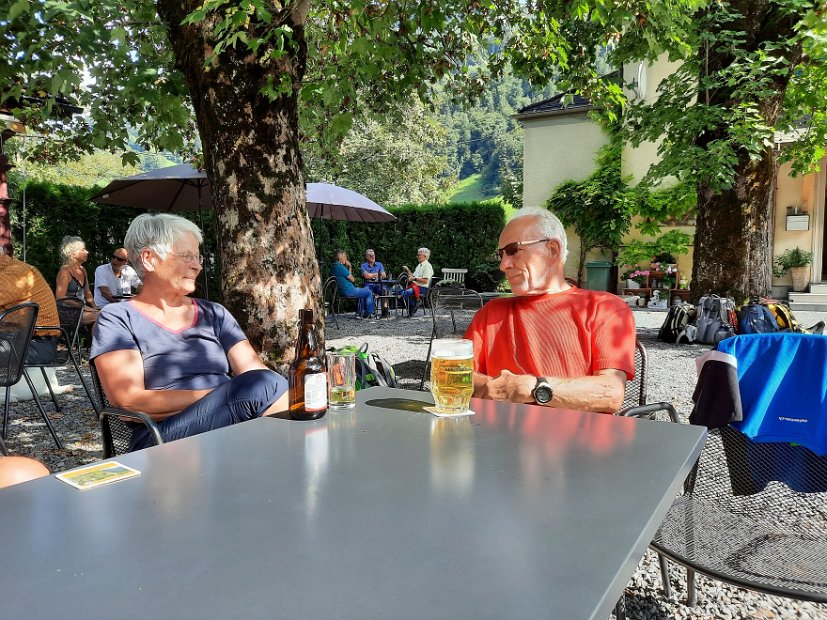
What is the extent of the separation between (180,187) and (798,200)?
1341cm

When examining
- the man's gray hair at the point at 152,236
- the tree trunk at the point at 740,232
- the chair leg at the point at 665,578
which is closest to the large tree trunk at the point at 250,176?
the man's gray hair at the point at 152,236

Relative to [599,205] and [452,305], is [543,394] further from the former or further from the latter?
[599,205]

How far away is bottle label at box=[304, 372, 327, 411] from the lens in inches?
56.9

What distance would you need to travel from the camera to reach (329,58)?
600cm

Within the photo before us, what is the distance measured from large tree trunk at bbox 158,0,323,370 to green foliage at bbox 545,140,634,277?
13.6 metres

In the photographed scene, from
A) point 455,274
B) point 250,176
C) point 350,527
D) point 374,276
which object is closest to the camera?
point 350,527

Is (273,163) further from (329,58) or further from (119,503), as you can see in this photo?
(329,58)

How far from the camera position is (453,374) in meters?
1.51

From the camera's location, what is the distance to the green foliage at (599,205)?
15422 mm

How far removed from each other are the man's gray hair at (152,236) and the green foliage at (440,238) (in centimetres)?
1196

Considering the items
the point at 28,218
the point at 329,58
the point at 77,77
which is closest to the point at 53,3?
the point at 77,77

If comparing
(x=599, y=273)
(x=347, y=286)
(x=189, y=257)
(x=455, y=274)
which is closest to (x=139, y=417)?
(x=189, y=257)

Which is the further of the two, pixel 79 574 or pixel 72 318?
pixel 72 318

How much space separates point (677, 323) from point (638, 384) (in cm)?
602
